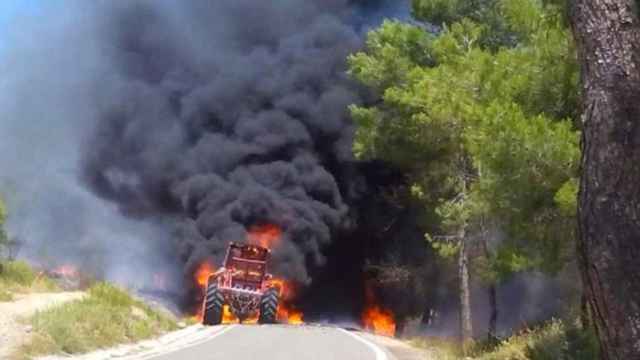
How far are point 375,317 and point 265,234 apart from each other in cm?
604

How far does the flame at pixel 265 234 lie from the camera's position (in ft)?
125

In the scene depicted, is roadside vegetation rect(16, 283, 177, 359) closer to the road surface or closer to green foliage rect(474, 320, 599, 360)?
the road surface

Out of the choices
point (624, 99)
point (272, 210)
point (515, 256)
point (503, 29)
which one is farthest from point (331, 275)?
point (624, 99)

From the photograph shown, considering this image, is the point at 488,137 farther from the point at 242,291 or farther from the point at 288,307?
the point at 288,307

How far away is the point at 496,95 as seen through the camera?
1376 centimetres

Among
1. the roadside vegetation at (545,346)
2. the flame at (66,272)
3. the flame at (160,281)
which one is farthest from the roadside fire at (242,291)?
the flame at (160,281)

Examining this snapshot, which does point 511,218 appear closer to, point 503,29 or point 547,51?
point 547,51

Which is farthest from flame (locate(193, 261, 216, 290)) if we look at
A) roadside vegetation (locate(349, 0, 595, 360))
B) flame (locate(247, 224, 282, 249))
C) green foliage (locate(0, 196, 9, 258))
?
roadside vegetation (locate(349, 0, 595, 360))

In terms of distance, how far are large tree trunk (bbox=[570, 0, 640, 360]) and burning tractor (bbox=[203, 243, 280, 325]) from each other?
2397 centimetres

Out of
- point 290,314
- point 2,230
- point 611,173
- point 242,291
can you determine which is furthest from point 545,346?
point 290,314

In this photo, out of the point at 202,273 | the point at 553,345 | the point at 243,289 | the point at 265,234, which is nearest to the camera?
the point at 553,345

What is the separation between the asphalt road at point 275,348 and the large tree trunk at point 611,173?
10706 millimetres

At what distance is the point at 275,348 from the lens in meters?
17.0

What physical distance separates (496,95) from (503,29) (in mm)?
9442
